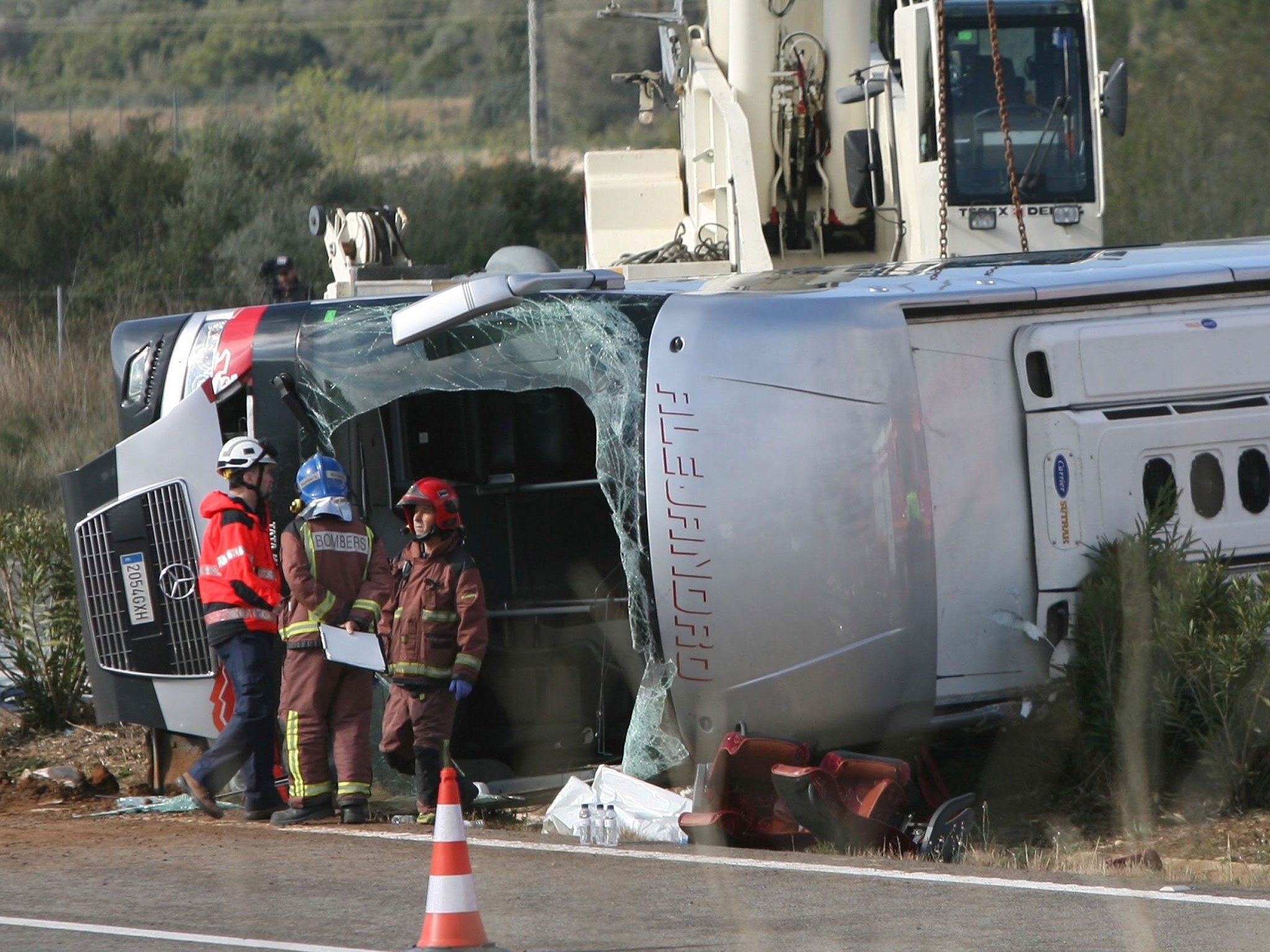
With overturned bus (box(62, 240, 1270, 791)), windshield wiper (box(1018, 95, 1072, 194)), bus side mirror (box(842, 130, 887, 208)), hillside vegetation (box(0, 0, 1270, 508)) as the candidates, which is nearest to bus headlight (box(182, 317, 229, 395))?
overturned bus (box(62, 240, 1270, 791))

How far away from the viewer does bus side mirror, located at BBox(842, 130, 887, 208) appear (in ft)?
38.2

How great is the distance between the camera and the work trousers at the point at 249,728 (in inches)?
313

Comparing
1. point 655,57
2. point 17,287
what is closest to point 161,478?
point 655,57

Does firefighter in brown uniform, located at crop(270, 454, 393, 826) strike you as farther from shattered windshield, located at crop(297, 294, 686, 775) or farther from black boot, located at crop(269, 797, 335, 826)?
shattered windshield, located at crop(297, 294, 686, 775)

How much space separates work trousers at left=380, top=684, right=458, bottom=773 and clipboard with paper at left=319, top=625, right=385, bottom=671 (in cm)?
18

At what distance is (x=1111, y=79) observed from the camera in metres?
11.5

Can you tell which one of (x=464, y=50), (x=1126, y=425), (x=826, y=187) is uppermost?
(x=464, y=50)

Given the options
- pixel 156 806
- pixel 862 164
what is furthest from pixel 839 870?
pixel 862 164

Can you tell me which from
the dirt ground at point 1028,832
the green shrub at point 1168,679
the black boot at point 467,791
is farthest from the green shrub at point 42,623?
the green shrub at point 1168,679

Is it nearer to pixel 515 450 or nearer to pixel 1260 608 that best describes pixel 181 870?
pixel 515 450

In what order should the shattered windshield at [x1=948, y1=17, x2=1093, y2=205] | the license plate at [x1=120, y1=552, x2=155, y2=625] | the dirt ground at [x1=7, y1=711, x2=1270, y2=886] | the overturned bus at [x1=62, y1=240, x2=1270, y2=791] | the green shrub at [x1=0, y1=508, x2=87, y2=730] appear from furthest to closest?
the shattered windshield at [x1=948, y1=17, x2=1093, y2=205] < the green shrub at [x1=0, y1=508, x2=87, y2=730] < the license plate at [x1=120, y1=552, x2=155, y2=625] < the overturned bus at [x1=62, y1=240, x2=1270, y2=791] < the dirt ground at [x1=7, y1=711, x2=1270, y2=886]

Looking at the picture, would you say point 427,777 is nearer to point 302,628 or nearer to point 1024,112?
point 302,628

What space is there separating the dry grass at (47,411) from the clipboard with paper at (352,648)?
31.1 ft

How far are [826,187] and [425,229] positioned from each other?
56.4 feet
